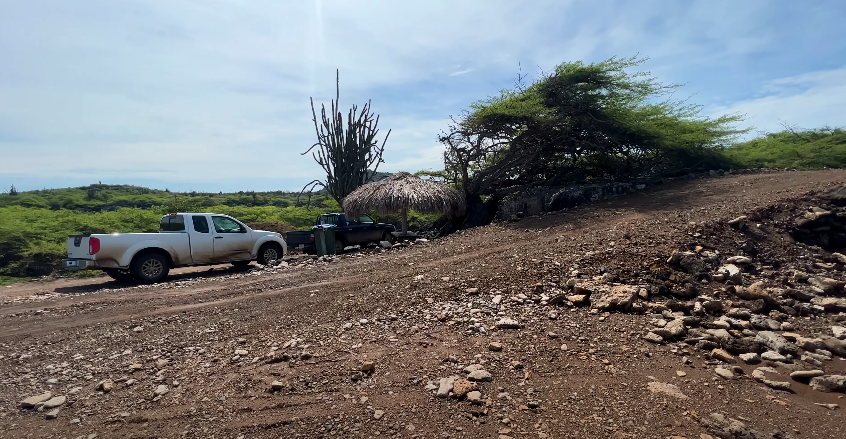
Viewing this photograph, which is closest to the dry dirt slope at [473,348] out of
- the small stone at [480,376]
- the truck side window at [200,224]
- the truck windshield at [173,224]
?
the small stone at [480,376]

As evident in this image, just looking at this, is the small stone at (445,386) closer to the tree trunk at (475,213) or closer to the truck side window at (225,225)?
the truck side window at (225,225)

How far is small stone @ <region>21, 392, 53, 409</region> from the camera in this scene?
158 inches

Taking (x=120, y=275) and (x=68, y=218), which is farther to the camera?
(x=68, y=218)

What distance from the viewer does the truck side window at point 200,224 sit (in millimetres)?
10938

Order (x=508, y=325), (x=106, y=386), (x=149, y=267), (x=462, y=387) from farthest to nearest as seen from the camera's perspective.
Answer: (x=149, y=267), (x=508, y=325), (x=106, y=386), (x=462, y=387)

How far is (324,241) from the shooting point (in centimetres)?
1348

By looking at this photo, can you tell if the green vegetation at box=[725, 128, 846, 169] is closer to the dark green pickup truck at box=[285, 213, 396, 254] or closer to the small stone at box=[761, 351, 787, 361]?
the dark green pickup truck at box=[285, 213, 396, 254]

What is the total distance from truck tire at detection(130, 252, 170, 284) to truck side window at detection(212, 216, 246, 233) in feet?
4.53

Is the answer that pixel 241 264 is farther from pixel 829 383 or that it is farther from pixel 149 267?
pixel 829 383

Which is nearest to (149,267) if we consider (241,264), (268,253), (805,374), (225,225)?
(225,225)

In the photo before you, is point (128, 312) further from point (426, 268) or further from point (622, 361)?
point (622, 361)

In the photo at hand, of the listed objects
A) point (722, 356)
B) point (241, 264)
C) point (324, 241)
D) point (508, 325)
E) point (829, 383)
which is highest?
point (324, 241)

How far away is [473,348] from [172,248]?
8091 millimetres

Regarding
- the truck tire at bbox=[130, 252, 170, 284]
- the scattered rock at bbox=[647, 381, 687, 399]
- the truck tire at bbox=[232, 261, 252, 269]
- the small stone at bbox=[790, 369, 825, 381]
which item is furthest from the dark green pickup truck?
the small stone at bbox=[790, 369, 825, 381]
